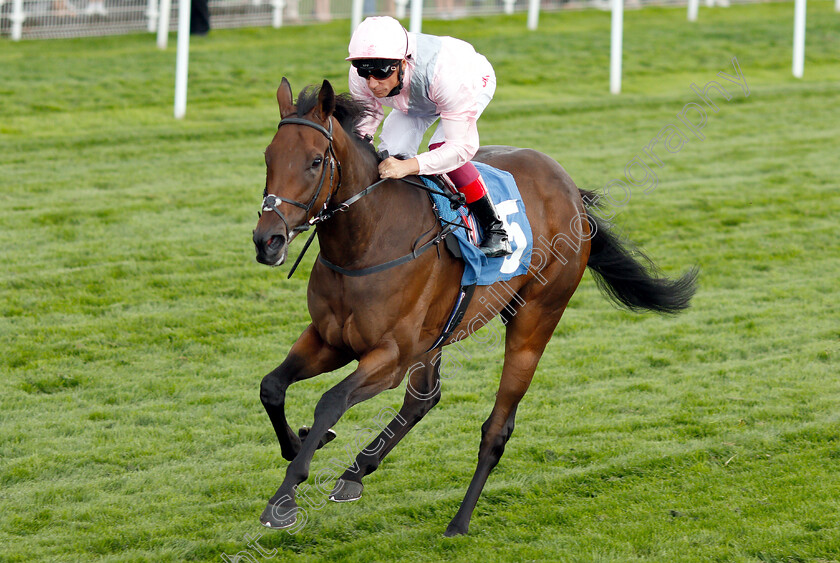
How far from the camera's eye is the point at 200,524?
4301mm

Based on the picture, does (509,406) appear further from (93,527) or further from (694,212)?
(694,212)

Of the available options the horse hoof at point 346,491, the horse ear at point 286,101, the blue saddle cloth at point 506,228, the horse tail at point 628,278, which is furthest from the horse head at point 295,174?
the horse tail at point 628,278

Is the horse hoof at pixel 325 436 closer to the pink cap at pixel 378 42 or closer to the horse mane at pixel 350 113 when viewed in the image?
the horse mane at pixel 350 113

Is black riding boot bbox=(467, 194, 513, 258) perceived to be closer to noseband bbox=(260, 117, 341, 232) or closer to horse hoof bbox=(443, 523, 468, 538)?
noseband bbox=(260, 117, 341, 232)

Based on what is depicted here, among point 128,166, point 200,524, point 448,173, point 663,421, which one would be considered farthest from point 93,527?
point 128,166

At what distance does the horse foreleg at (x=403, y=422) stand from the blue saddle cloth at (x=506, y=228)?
537mm

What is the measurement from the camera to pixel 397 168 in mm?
3863

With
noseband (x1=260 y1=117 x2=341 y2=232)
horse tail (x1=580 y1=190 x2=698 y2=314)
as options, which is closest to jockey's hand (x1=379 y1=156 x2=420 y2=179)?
noseband (x1=260 y1=117 x2=341 y2=232)

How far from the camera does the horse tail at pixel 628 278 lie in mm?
5141

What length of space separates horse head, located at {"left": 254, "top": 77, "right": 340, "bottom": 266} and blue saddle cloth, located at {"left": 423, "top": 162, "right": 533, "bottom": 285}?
2.49 feet

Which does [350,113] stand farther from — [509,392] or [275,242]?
[509,392]

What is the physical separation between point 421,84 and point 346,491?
71.8 inches

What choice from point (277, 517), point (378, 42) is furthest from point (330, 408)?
point (378, 42)

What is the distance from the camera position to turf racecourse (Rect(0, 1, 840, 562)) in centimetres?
430
